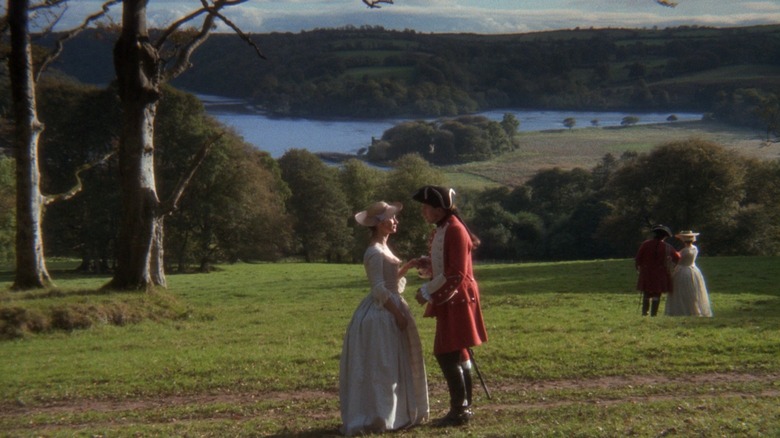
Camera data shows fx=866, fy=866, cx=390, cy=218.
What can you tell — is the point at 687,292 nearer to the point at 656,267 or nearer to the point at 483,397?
the point at 656,267

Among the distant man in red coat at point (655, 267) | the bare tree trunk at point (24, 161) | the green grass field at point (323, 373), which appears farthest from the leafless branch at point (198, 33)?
the distant man in red coat at point (655, 267)

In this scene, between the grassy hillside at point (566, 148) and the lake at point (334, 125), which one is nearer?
the lake at point (334, 125)

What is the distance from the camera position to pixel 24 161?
20.7m

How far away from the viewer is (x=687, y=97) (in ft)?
270

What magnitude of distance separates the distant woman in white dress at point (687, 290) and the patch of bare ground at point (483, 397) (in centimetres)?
775

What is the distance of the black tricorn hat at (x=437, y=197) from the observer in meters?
8.57

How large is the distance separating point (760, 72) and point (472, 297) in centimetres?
8077

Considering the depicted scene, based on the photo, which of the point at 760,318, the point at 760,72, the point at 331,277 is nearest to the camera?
the point at 760,318

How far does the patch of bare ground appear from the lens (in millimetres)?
10227

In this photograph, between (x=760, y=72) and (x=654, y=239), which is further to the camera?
(x=760, y=72)

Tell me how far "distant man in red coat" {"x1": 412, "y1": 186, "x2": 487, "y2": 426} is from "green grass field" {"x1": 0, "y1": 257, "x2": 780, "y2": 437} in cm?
61

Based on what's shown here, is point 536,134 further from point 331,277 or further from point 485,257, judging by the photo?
point 331,277

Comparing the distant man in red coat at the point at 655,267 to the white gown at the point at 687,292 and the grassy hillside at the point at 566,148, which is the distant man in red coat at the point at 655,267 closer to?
the white gown at the point at 687,292

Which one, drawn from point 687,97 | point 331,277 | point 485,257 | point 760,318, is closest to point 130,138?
point 760,318
